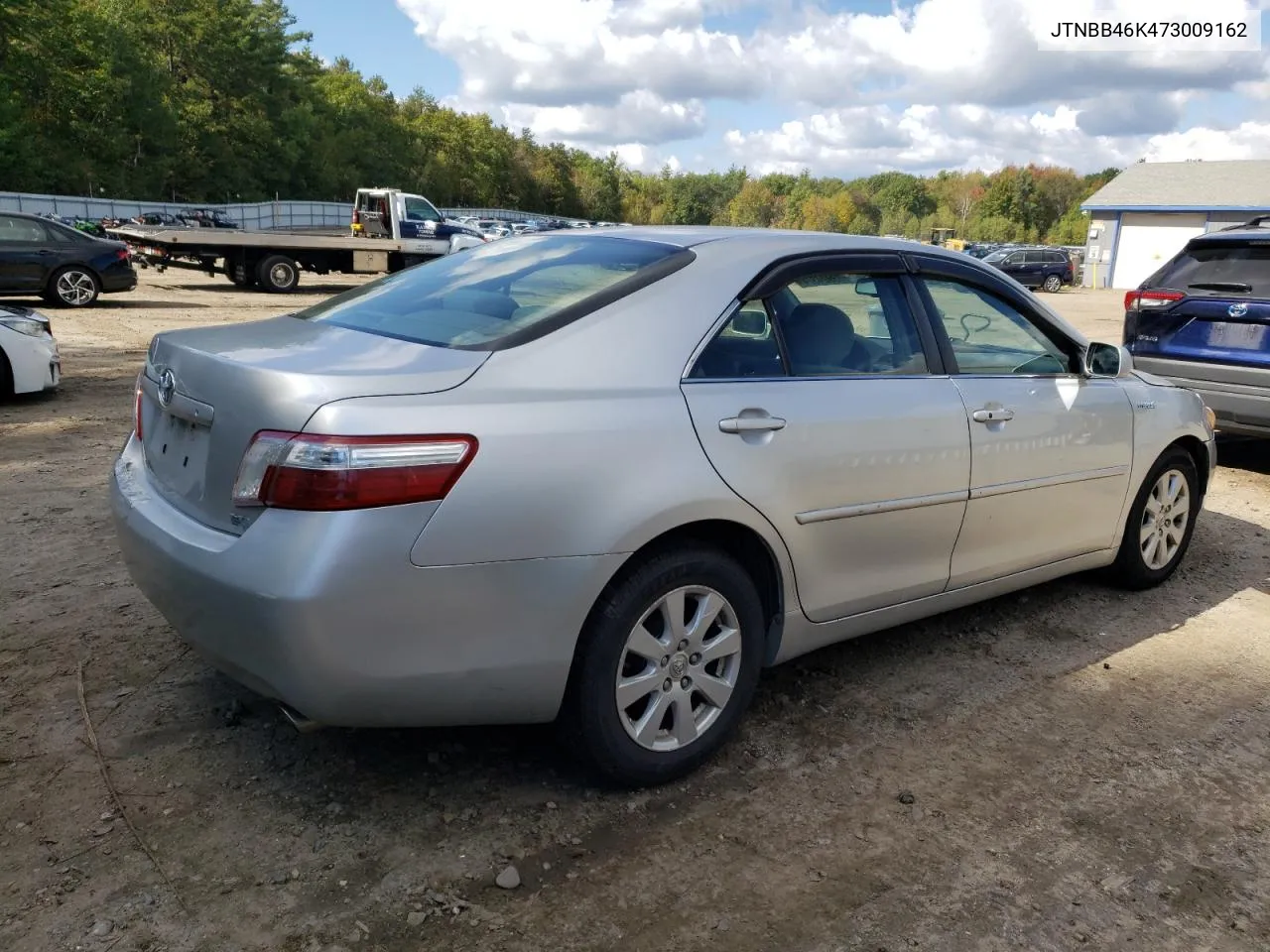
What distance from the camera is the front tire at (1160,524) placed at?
15.5 ft

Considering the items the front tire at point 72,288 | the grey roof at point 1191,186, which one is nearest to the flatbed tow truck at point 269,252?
the front tire at point 72,288

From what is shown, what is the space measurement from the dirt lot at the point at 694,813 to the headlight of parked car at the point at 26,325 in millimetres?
4822

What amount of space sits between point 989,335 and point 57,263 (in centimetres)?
1543

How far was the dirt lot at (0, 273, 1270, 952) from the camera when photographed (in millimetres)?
2459

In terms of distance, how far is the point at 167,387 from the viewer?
3.00 metres

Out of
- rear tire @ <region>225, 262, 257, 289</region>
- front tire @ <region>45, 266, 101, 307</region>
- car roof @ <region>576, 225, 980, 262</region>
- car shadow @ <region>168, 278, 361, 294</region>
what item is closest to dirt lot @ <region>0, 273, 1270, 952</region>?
car roof @ <region>576, 225, 980, 262</region>

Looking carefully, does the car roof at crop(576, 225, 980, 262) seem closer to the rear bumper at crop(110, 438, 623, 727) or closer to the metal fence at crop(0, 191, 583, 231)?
the rear bumper at crop(110, 438, 623, 727)

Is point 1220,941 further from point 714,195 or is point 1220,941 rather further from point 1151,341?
point 714,195

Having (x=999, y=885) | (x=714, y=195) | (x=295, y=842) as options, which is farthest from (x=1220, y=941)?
(x=714, y=195)

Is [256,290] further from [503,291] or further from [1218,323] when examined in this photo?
[503,291]

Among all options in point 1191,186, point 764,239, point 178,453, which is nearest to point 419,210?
point 764,239

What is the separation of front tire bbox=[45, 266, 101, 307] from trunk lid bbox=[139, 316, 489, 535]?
14.7 m

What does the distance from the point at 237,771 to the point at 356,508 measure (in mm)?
1127

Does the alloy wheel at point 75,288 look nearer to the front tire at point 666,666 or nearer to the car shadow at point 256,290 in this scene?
the car shadow at point 256,290
